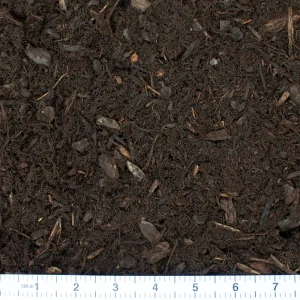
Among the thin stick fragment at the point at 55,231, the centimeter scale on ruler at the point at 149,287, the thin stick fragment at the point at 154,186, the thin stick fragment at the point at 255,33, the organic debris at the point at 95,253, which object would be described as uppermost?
the thin stick fragment at the point at 255,33

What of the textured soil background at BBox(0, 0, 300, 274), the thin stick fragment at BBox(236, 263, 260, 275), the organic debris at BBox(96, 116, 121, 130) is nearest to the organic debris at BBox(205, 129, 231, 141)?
the textured soil background at BBox(0, 0, 300, 274)

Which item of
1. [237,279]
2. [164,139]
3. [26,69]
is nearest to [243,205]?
[237,279]

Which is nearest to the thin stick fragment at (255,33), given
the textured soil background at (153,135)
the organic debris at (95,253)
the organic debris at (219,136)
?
the textured soil background at (153,135)

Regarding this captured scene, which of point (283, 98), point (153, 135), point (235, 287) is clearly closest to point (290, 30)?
point (283, 98)

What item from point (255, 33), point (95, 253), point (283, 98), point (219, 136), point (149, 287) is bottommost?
point (149, 287)

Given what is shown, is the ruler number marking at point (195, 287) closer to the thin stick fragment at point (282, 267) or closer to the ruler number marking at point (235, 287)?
the ruler number marking at point (235, 287)

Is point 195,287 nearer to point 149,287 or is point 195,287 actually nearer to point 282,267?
point 149,287

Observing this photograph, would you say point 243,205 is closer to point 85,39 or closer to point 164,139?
point 164,139
